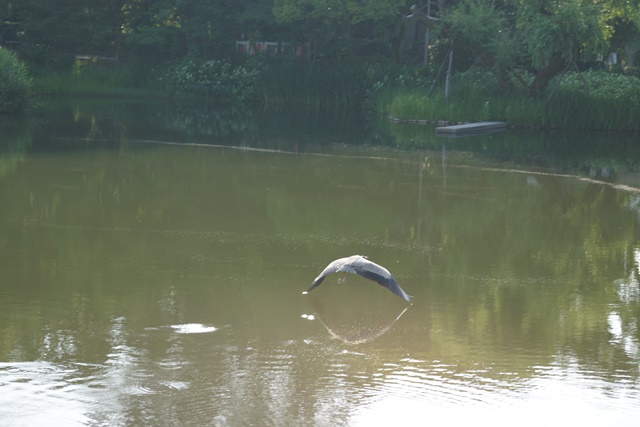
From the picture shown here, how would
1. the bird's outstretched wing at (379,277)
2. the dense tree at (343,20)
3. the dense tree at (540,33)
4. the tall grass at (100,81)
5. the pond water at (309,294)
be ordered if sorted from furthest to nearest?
the tall grass at (100,81), the dense tree at (343,20), the dense tree at (540,33), the bird's outstretched wing at (379,277), the pond water at (309,294)

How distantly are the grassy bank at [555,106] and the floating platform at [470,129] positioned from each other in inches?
28.9

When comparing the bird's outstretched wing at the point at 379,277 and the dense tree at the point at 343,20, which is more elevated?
the dense tree at the point at 343,20

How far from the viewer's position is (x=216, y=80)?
1385 inches

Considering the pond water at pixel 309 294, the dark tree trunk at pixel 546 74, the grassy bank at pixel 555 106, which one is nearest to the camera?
the pond water at pixel 309 294

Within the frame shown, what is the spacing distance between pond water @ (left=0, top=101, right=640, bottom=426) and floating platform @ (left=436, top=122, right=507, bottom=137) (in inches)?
242

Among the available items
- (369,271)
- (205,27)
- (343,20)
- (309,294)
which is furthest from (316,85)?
(369,271)

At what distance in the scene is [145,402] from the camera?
637 cm

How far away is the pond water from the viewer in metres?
6.52

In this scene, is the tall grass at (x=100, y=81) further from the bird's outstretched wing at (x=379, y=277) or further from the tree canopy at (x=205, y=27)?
the bird's outstretched wing at (x=379, y=277)

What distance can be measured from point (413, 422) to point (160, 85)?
3064 centimetres

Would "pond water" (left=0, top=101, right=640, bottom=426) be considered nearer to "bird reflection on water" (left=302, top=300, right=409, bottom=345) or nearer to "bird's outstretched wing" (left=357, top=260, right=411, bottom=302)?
"bird reflection on water" (left=302, top=300, right=409, bottom=345)

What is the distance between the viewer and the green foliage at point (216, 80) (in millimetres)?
34562

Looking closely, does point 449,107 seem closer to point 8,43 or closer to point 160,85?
point 160,85

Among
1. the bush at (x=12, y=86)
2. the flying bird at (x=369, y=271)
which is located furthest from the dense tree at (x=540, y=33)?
the flying bird at (x=369, y=271)
